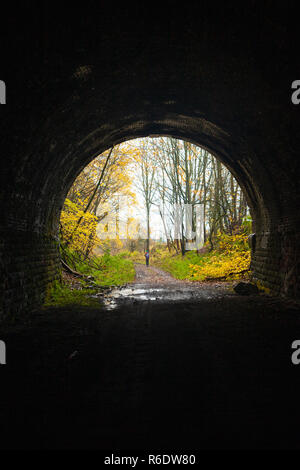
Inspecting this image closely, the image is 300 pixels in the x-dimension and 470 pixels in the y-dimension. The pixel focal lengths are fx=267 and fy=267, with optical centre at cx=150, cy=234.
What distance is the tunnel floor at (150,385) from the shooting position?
79.2 inches

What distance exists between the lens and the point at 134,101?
24.1ft

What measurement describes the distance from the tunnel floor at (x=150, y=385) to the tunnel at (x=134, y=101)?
218cm

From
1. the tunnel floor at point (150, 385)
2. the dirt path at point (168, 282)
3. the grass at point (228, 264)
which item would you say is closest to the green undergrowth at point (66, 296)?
the tunnel floor at point (150, 385)

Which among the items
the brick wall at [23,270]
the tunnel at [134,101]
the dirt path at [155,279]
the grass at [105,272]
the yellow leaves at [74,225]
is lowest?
the dirt path at [155,279]

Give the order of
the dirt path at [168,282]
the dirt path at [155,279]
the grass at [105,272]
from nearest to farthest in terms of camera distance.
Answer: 1. the dirt path at [168,282]
2. the grass at [105,272]
3. the dirt path at [155,279]

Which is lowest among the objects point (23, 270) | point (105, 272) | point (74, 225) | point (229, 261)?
point (105, 272)

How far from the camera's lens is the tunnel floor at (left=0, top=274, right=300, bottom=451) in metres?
2.01

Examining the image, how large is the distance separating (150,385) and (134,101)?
695cm

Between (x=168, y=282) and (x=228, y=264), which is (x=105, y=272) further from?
(x=228, y=264)

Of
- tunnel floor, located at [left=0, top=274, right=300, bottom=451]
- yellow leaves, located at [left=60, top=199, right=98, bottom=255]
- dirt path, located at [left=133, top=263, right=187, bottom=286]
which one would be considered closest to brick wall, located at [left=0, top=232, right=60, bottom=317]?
tunnel floor, located at [left=0, top=274, right=300, bottom=451]

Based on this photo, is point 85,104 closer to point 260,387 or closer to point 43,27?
point 43,27

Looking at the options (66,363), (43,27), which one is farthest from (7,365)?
(43,27)

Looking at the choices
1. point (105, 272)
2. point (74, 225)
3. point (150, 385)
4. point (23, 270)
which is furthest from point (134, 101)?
point (105, 272)

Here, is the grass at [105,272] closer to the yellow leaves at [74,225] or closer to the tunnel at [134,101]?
the yellow leaves at [74,225]
